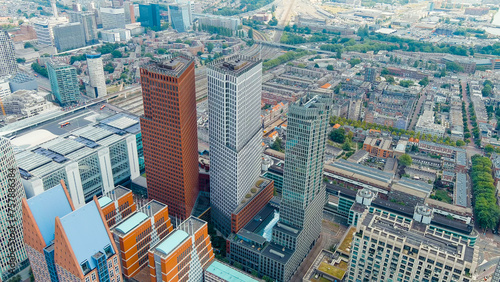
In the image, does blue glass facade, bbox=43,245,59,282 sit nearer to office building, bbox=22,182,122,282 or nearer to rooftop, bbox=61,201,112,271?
office building, bbox=22,182,122,282

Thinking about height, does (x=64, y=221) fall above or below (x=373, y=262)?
above

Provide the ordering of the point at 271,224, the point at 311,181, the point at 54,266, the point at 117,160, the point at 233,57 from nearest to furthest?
the point at 54,266 → the point at 311,181 → the point at 233,57 → the point at 271,224 → the point at 117,160

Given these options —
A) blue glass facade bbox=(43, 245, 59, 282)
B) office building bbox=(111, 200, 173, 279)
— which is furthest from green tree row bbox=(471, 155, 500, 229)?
blue glass facade bbox=(43, 245, 59, 282)

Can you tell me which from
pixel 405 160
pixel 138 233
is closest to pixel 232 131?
pixel 138 233

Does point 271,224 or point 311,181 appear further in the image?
point 271,224

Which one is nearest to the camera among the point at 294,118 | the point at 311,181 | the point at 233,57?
the point at 294,118

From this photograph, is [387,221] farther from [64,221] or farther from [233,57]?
[64,221]

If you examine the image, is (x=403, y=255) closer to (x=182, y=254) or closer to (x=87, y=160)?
(x=182, y=254)

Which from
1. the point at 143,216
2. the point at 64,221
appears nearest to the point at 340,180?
the point at 143,216
